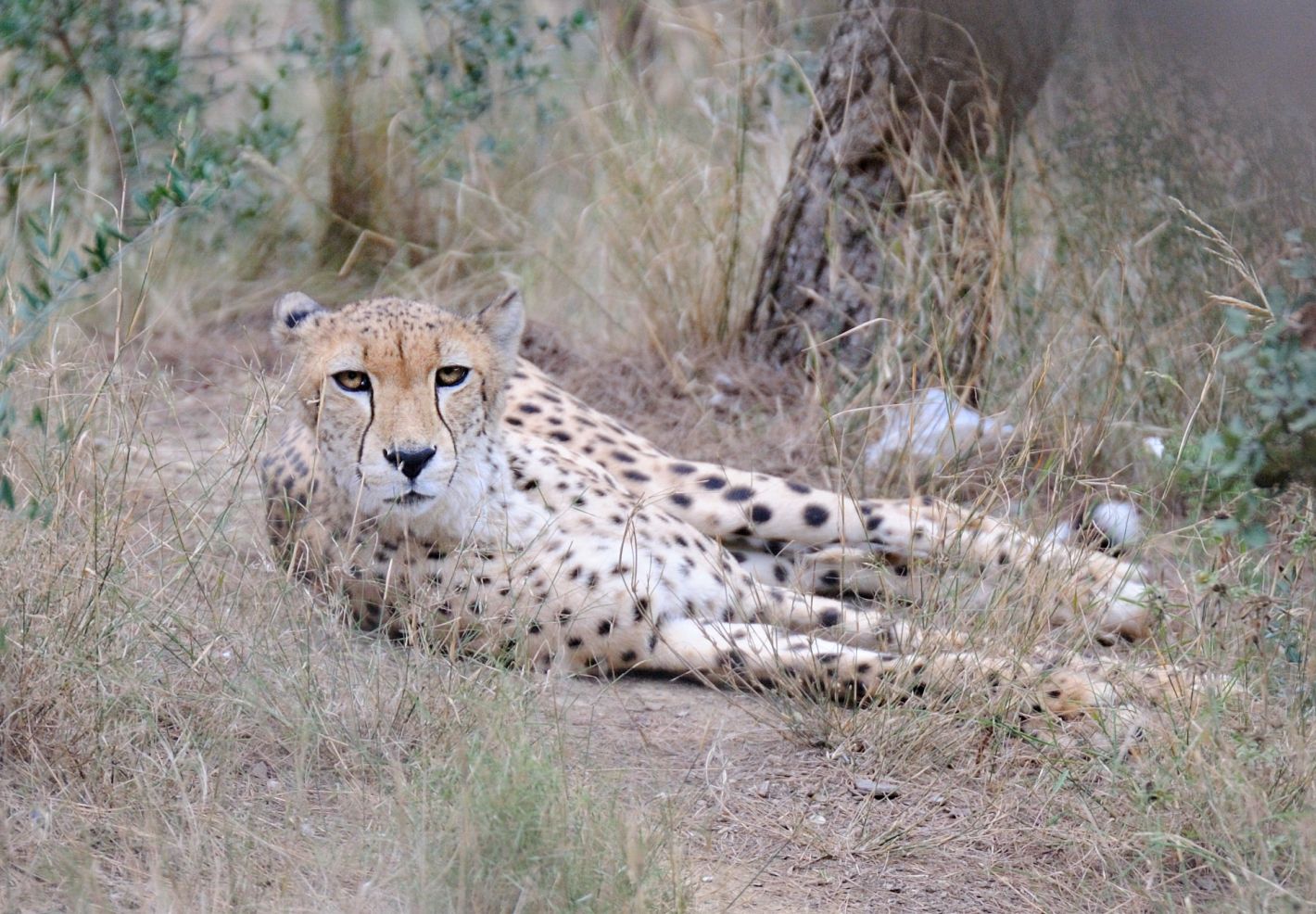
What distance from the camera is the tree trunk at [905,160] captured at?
4227mm

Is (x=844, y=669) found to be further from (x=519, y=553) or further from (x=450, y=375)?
(x=450, y=375)

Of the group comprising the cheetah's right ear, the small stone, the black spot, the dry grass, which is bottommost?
the black spot

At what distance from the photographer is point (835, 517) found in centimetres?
378

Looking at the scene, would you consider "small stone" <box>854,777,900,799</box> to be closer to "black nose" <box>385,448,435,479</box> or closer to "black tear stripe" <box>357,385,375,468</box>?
"black nose" <box>385,448,435,479</box>

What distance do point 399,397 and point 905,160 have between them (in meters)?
1.98

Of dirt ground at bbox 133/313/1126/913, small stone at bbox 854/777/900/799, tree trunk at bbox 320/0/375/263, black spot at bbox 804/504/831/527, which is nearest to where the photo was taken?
dirt ground at bbox 133/313/1126/913

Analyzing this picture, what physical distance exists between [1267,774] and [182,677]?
1.72m

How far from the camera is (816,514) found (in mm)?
3801

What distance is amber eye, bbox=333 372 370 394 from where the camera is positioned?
3174mm

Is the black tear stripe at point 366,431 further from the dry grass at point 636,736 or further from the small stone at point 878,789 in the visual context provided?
the small stone at point 878,789

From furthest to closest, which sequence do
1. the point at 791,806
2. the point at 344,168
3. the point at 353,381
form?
the point at 344,168 < the point at 353,381 < the point at 791,806

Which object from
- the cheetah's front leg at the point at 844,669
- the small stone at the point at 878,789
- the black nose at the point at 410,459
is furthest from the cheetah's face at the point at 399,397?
the small stone at the point at 878,789

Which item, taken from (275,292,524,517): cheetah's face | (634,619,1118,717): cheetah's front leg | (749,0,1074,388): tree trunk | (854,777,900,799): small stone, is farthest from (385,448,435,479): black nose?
(749,0,1074,388): tree trunk

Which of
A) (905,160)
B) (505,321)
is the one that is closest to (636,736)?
(505,321)
